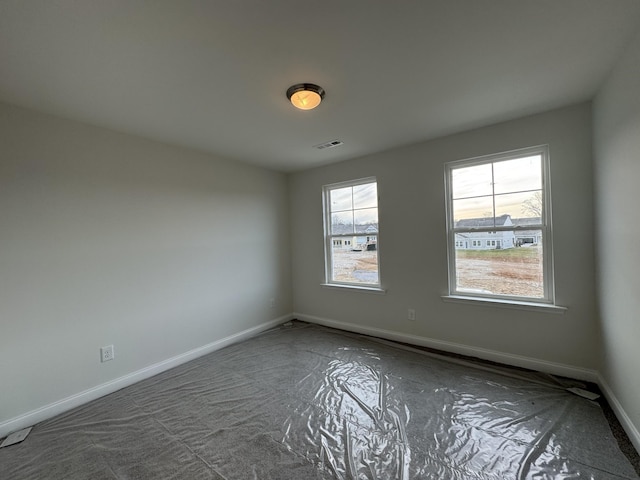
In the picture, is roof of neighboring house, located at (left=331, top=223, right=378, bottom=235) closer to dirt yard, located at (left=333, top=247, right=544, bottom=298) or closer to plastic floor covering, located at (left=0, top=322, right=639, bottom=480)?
dirt yard, located at (left=333, top=247, right=544, bottom=298)

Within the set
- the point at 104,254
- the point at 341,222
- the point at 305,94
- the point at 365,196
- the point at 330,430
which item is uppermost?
the point at 305,94

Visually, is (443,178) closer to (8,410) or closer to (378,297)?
(378,297)

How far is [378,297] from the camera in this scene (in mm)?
3619

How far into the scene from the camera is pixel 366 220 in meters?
3.80

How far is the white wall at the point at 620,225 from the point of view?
64.6 inches

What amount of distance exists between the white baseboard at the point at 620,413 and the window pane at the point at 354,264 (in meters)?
2.23

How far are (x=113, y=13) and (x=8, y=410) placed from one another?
2.77m

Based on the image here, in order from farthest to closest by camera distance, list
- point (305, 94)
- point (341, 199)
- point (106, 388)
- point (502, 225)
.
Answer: point (341, 199), point (502, 225), point (106, 388), point (305, 94)

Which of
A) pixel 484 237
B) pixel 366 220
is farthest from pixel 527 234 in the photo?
pixel 366 220

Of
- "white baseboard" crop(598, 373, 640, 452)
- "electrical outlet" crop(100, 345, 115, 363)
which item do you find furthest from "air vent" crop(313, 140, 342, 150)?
"white baseboard" crop(598, 373, 640, 452)

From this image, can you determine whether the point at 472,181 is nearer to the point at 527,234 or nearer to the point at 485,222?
the point at 485,222

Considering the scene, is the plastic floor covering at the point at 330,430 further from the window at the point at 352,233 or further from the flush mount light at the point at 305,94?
the flush mount light at the point at 305,94

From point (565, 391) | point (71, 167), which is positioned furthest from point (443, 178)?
point (71, 167)

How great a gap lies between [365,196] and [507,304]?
2060mm
